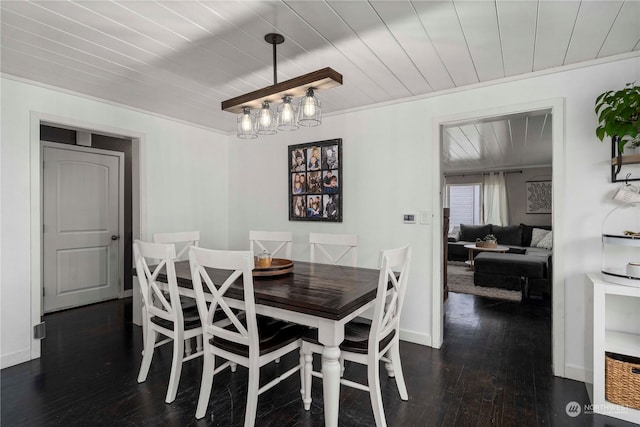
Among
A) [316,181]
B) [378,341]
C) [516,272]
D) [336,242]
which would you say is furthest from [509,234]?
[378,341]

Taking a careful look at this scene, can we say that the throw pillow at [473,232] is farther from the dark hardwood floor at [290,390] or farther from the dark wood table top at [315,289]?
the dark wood table top at [315,289]

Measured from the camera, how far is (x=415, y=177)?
3.03 meters

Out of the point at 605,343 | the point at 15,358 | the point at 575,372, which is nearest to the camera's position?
the point at 605,343

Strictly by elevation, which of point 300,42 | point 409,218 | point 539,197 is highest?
point 300,42

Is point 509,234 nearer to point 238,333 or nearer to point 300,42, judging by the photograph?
point 300,42

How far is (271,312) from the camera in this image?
5.95 feet

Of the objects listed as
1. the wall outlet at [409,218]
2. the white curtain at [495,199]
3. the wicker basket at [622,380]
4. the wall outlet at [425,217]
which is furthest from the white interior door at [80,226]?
the white curtain at [495,199]

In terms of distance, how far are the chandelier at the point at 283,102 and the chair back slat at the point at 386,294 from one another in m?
0.96

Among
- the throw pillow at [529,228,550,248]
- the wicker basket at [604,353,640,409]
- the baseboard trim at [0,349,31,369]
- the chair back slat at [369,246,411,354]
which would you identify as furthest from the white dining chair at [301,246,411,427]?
the throw pillow at [529,228,550,248]

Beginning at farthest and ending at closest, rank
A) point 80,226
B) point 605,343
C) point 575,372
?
1. point 80,226
2. point 575,372
3. point 605,343

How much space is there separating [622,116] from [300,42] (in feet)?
6.51

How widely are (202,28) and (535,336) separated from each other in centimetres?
370

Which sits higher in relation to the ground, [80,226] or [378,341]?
[80,226]

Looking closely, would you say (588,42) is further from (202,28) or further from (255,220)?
(255,220)
